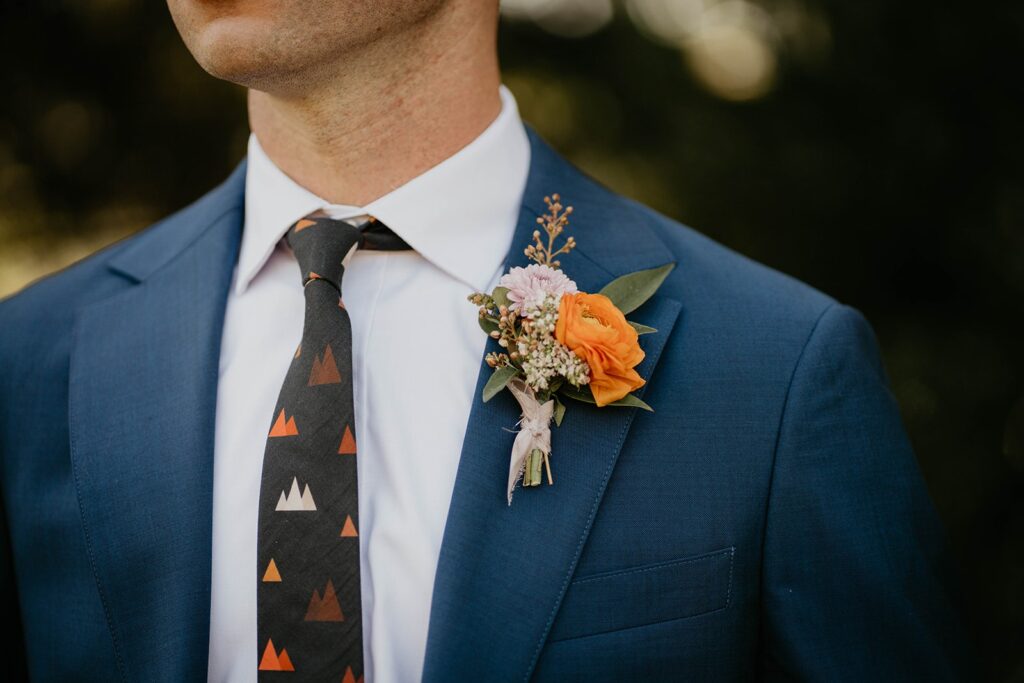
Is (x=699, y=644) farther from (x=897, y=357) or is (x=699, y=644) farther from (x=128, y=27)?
(x=128, y=27)

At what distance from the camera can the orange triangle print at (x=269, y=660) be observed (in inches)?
62.0

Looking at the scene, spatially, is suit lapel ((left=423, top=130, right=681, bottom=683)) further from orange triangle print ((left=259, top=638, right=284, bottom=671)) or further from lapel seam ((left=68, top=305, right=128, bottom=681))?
lapel seam ((left=68, top=305, right=128, bottom=681))

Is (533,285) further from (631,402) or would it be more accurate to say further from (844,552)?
(844,552)

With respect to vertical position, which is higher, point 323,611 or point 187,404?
point 187,404

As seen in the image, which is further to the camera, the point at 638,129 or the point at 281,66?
the point at 638,129

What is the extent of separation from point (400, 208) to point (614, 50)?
163cm

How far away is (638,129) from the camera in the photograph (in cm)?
322

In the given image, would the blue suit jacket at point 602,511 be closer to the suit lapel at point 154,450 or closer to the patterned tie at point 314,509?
the suit lapel at point 154,450

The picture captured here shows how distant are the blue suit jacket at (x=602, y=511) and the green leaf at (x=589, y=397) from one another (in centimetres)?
4

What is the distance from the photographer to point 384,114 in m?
1.84

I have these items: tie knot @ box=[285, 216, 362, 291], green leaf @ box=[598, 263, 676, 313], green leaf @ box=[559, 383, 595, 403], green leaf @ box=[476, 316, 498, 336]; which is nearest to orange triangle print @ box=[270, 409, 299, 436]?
tie knot @ box=[285, 216, 362, 291]

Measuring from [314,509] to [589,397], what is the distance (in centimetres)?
50

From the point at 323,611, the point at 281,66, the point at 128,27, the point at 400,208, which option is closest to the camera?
the point at 323,611

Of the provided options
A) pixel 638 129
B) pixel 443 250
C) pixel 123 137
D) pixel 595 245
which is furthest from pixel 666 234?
pixel 123 137
